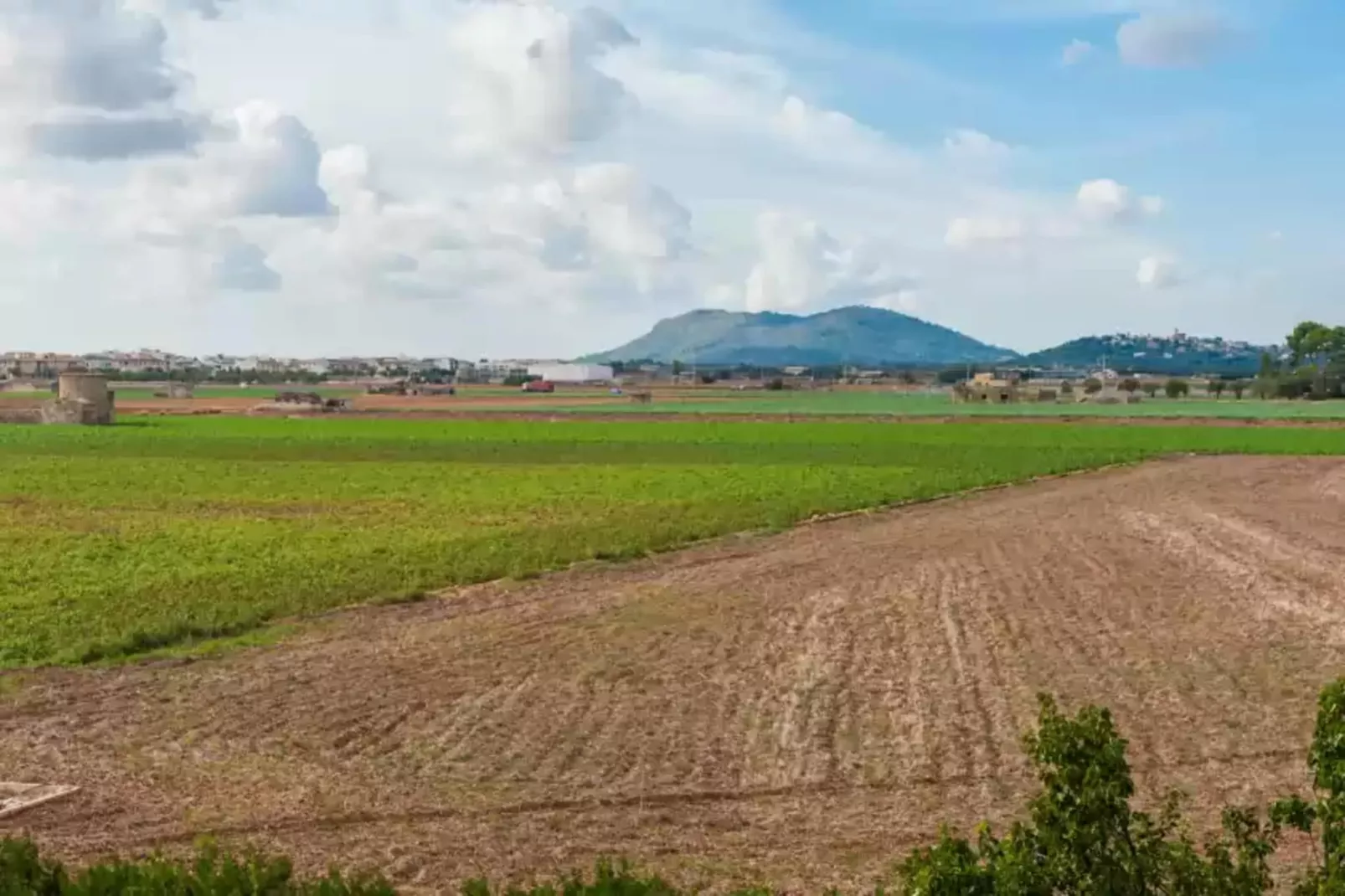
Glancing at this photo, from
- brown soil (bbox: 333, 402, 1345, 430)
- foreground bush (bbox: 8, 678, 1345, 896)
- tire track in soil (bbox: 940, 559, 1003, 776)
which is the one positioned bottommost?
tire track in soil (bbox: 940, 559, 1003, 776)

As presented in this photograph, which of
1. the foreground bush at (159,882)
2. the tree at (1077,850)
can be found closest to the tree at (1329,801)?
the tree at (1077,850)

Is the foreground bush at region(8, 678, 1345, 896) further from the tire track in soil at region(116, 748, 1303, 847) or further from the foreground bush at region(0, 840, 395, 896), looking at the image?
the tire track in soil at region(116, 748, 1303, 847)

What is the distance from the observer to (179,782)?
12.8 m

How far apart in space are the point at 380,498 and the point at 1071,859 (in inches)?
1509

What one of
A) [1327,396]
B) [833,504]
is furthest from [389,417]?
[1327,396]

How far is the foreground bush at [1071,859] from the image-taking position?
6.02m

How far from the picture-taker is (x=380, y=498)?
141 ft

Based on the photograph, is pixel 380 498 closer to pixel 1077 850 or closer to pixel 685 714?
pixel 685 714

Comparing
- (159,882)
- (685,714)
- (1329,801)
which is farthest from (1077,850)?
(685,714)

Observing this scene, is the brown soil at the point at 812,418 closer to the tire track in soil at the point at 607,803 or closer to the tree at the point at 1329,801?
the tire track in soil at the point at 607,803

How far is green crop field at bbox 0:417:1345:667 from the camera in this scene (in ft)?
77.6

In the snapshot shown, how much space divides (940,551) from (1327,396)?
15359cm

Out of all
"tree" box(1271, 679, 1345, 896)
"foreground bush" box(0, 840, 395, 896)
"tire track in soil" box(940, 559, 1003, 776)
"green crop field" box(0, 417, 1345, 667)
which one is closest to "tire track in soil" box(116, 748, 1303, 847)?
"tire track in soil" box(940, 559, 1003, 776)

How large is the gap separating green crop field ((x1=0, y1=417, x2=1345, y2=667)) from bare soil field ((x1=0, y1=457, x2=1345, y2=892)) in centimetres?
257
